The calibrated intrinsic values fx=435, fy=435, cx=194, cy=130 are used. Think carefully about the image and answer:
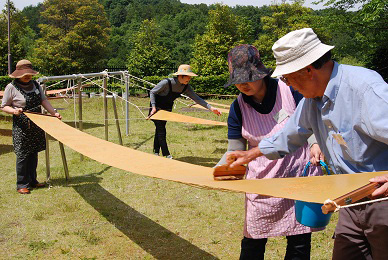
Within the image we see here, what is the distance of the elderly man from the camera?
1421 mm

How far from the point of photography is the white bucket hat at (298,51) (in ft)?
5.08

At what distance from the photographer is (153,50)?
2156 cm

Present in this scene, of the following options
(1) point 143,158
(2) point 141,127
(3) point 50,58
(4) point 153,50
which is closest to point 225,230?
(1) point 143,158

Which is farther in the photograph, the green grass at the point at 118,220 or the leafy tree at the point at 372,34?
the leafy tree at the point at 372,34

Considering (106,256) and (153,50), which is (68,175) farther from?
(153,50)

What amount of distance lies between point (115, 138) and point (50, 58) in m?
20.1

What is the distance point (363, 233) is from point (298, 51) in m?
0.78

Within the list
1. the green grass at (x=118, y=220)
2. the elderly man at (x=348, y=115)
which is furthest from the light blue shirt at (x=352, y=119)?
the green grass at (x=118, y=220)

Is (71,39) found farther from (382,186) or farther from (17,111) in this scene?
(382,186)

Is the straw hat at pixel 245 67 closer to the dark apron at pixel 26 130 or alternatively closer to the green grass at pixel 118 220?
the green grass at pixel 118 220

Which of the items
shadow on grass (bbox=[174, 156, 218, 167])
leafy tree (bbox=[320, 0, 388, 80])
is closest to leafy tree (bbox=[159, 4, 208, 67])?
leafy tree (bbox=[320, 0, 388, 80])

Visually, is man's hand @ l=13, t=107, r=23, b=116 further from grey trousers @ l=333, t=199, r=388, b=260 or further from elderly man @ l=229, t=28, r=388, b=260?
grey trousers @ l=333, t=199, r=388, b=260

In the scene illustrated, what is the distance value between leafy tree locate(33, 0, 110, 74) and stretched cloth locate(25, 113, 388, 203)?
2401 centimetres

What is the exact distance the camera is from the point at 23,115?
485cm
